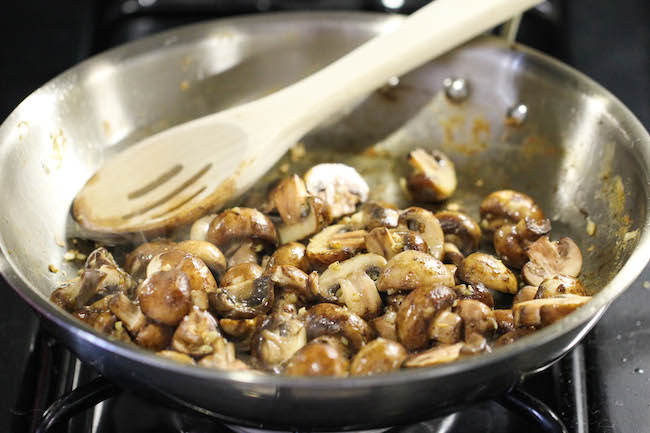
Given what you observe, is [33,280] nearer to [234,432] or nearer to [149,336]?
[149,336]

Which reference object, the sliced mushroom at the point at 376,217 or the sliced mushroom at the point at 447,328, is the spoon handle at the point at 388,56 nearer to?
the sliced mushroom at the point at 376,217

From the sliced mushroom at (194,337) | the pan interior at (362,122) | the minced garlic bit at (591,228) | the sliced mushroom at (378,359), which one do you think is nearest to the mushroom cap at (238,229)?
the pan interior at (362,122)

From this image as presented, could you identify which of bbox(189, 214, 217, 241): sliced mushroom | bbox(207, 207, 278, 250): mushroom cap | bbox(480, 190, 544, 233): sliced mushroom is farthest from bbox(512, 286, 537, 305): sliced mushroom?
bbox(189, 214, 217, 241): sliced mushroom

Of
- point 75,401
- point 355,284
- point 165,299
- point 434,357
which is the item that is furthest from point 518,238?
point 75,401

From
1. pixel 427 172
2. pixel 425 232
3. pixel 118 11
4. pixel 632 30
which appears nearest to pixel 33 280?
pixel 425 232

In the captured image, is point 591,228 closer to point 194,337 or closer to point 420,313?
point 420,313

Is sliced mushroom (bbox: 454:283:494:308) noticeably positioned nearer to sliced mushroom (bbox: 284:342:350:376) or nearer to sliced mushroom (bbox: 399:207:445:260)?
sliced mushroom (bbox: 399:207:445:260)
